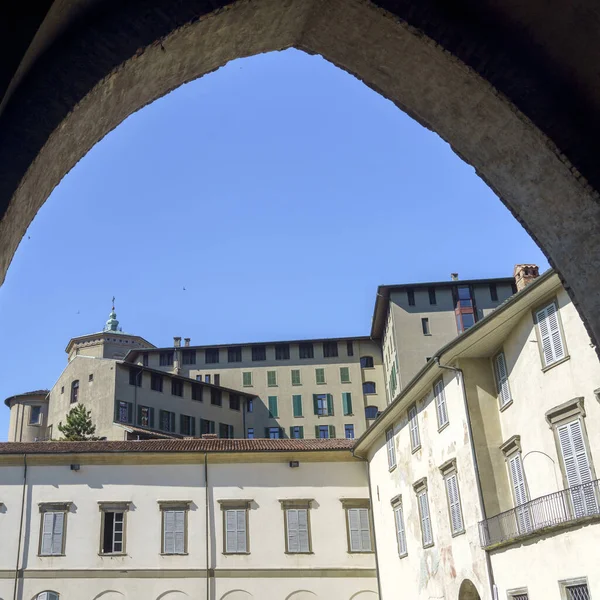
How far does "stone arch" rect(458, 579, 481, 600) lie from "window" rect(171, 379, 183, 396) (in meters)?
39.1

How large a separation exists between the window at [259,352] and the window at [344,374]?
6.69 metres

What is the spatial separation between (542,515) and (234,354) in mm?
49462

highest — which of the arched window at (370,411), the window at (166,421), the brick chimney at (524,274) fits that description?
the arched window at (370,411)

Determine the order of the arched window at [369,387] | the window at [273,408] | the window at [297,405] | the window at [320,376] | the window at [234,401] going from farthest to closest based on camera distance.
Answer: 1. the window at [320,376]
2. the arched window at [369,387]
3. the window at [297,405]
4. the window at [273,408]
5. the window at [234,401]

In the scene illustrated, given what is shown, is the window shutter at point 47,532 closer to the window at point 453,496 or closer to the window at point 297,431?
the window at point 453,496

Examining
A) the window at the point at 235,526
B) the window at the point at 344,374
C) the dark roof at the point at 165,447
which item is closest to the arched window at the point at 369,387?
the window at the point at 344,374

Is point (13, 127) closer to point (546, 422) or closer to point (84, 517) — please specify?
point (546, 422)

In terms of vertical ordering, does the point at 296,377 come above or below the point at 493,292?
below

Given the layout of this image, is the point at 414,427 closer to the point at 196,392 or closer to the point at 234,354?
the point at 196,392

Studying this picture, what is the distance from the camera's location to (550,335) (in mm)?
18594

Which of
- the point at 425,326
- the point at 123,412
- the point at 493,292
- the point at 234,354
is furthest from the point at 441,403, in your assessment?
the point at 234,354

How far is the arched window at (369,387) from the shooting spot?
6412 centimetres

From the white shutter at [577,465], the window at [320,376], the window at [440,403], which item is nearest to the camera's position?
the white shutter at [577,465]

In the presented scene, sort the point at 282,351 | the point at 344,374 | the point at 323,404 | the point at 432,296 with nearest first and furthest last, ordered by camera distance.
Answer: the point at 432,296, the point at 323,404, the point at 344,374, the point at 282,351
